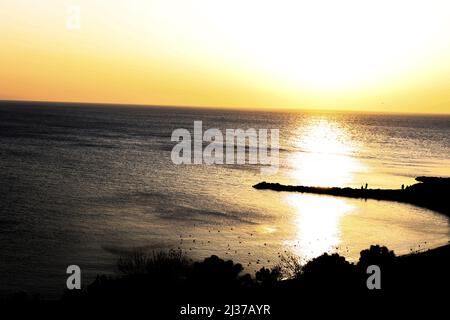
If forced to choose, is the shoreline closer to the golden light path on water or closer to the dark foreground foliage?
the golden light path on water

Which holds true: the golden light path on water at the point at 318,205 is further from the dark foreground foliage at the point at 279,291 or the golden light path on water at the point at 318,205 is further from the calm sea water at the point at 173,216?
the dark foreground foliage at the point at 279,291

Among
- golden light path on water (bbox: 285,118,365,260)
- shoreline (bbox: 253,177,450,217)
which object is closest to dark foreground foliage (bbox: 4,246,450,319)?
golden light path on water (bbox: 285,118,365,260)

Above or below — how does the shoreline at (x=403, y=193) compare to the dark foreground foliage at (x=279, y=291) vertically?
below

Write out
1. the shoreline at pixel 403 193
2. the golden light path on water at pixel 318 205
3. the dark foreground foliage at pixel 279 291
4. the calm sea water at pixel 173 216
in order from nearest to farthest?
the dark foreground foliage at pixel 279 291, the calm sea water at pixel 173 216, the golden light path on water at pixel 318 205, the shoreline at pixel 403 193

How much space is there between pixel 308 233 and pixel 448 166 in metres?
75.4

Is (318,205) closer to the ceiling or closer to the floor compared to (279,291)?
closer to the floor

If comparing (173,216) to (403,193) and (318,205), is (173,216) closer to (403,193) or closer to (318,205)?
(318,205)

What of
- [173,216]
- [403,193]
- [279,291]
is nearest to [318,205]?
[403,193]

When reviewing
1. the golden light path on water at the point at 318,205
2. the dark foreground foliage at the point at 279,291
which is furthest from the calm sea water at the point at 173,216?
the dark foreground foliage at the point at 279,291

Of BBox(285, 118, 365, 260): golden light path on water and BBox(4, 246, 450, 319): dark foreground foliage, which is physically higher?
BBox(4, 246, 450, 319): dark foreground foliage

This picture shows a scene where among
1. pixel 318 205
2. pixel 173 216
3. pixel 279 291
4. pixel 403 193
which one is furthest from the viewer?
pixel 403 193

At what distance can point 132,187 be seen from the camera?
247 ft

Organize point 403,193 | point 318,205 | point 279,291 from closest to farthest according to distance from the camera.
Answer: point 279,291 < point 318,205 < point 403,193

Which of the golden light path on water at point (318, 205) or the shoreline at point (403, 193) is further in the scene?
the shoreline at point (403, 193)
